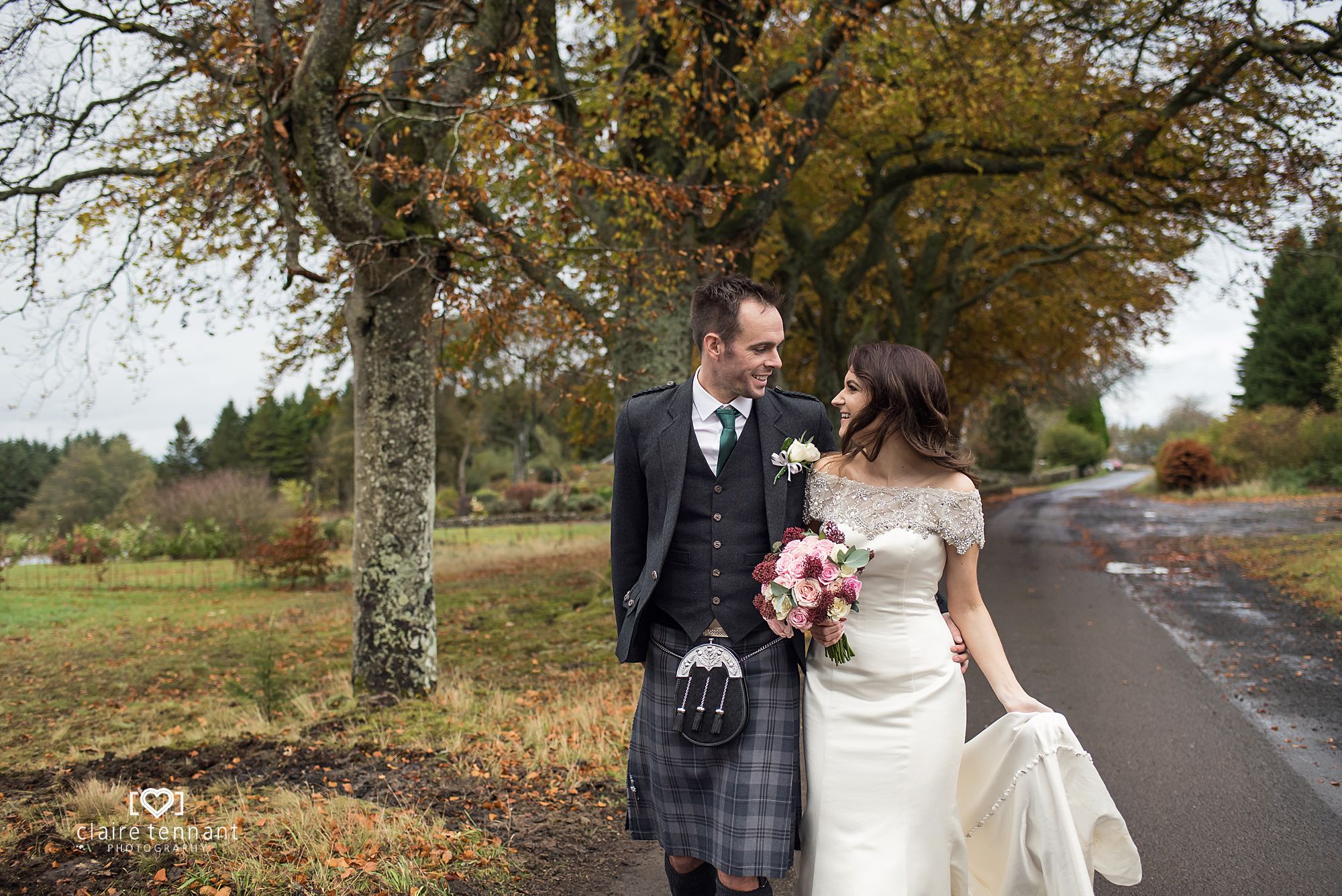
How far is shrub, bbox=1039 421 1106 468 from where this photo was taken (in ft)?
181

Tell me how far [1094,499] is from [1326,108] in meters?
20.4

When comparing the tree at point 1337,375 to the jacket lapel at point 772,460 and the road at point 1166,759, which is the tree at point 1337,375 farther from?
the jacket lapel at point 772,460

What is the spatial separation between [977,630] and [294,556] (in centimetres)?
1546

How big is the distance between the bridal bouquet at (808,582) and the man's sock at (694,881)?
0.91 metres

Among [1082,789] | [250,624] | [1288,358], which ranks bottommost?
[250,624]

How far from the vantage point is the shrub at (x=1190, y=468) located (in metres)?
31.0

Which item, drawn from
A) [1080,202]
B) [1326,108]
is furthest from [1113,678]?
[1080,202]

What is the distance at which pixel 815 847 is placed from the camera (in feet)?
9.60

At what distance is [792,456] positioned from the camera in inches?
117

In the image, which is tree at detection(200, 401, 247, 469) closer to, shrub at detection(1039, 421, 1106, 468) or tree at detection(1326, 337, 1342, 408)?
shrub at detection(1039, 421, 1106, 468)

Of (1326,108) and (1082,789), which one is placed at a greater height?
(1326,108)

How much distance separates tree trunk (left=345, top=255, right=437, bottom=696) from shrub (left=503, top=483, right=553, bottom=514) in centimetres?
2488

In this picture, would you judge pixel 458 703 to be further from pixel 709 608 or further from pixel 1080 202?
pixel 1080 202

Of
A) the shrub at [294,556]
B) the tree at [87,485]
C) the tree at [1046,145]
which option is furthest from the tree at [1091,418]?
the tree at [87,485]
